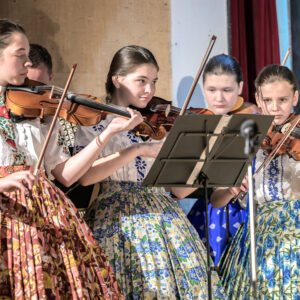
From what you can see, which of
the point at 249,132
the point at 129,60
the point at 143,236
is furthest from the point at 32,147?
the point at 249,132

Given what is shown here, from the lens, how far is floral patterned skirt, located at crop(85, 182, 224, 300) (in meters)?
2.20

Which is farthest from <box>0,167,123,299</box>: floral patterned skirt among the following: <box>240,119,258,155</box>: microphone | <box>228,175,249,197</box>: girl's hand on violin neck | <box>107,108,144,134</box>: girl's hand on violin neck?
<box>228,175,249,197</box>: girl's hand on violin neck

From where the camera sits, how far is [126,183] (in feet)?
8.02

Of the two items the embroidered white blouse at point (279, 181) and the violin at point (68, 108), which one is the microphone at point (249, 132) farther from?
the embroidered white blouse at point (279, 181)

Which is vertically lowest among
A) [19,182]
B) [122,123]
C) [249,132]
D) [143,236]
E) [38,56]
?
[143,236]

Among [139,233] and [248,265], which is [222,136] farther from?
[248,265]

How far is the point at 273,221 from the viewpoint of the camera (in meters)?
2.63

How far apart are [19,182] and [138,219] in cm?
64

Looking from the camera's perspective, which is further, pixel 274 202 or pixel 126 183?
pixel 274 202

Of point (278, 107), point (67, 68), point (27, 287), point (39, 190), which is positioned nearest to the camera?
point (27, 287)

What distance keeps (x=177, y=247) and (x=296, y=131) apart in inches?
30.4

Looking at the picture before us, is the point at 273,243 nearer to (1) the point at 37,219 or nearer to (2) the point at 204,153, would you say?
(2) the point at 204,153

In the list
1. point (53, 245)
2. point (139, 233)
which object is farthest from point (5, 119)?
point (139, 233)

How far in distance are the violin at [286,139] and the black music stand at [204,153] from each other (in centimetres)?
45
